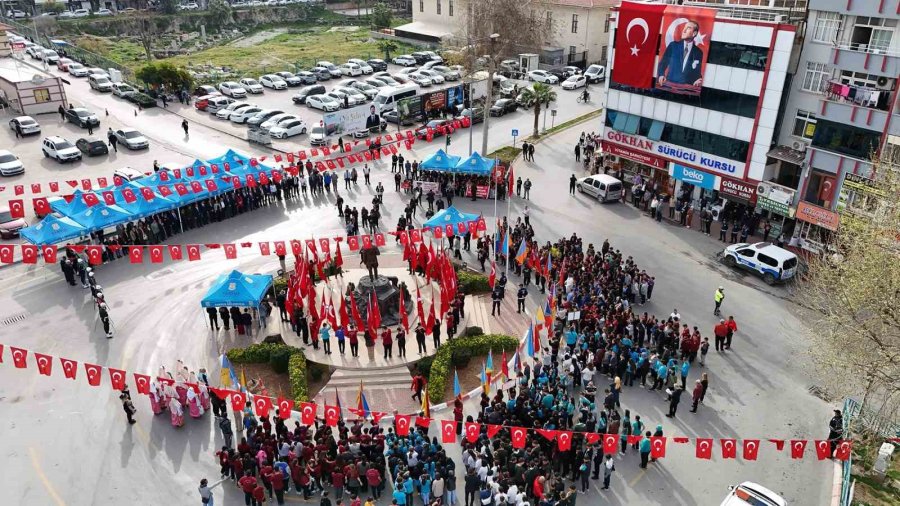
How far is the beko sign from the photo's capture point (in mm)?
38188

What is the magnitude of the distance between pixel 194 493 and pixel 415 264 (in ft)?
47.7

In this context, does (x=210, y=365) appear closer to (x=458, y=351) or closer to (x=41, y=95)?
(x=458, y=351)

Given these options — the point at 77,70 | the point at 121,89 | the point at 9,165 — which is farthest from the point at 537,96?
the point at 77,70

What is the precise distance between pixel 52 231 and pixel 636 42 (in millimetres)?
32796

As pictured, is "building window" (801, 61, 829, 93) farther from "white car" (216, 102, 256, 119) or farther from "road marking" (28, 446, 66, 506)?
"white car" (216, 102, 256, 119)

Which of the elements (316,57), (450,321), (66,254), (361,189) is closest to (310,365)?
(450,321)

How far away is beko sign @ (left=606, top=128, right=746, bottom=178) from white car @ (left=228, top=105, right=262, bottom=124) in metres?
29.5

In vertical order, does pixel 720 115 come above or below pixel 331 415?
above

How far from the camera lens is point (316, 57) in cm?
8094

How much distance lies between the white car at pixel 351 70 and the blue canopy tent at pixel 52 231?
43.7 meters

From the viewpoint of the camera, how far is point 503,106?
6044 centimetres

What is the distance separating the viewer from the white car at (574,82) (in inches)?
2645

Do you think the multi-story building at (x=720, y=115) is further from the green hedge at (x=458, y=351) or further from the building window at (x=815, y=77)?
the green hedge at (x=458, y=351)

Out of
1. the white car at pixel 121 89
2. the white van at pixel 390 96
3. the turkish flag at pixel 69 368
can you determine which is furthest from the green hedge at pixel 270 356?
the white car at pixel 121 89
